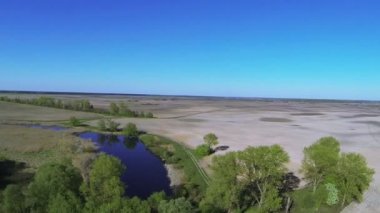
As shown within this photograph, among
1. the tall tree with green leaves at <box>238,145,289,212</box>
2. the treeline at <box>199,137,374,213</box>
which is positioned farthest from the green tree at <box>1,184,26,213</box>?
the tall tree with green leaves at <box>238,145,289,212</box>

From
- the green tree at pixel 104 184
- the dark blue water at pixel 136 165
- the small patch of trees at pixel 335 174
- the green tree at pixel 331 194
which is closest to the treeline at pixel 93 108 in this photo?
the dark blue water at pixel 136 165

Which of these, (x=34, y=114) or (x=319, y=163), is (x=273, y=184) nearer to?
(x=319, y=163)

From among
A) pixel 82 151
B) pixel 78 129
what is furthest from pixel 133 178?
pixel 78 129

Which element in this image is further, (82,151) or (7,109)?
(7,109)

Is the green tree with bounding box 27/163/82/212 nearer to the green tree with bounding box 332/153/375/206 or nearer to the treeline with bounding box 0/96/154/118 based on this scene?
the green tree with bounding box 332/153/375/206

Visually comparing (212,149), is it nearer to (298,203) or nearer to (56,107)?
(298,203)

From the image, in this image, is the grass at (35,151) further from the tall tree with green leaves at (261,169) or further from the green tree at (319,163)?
the green tree at (319,163)
